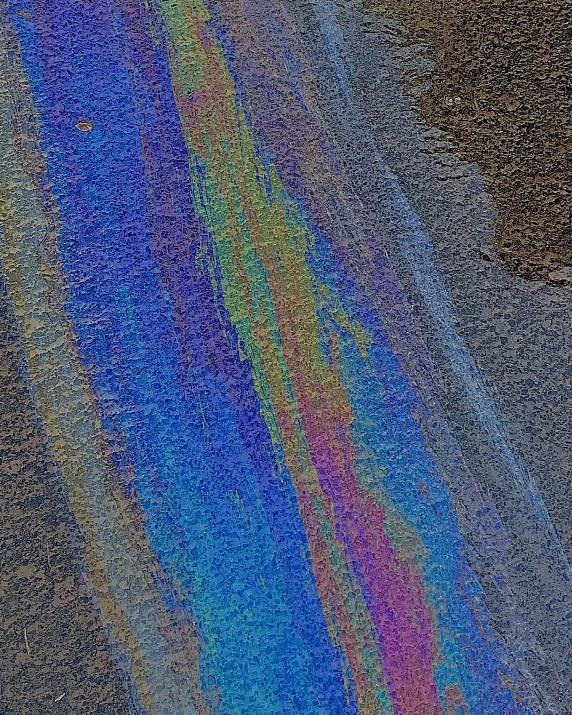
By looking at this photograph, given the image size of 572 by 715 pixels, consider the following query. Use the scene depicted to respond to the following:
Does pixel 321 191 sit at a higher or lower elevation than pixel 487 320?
higher

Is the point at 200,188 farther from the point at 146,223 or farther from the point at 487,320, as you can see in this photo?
the point at 487,320

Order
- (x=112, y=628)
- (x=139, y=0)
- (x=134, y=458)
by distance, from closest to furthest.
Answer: (x=112, y=628), (x=134, y=458), (x=139, y=0)

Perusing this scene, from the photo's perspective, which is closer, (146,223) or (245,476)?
(245,476)

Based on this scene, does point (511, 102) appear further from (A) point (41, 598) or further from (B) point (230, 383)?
(A) point (41, 598)

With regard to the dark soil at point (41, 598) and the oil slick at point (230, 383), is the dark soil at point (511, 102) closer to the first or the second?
the oil slick at point (230, 383)

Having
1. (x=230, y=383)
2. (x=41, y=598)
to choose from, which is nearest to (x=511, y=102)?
(x=230, y=383)

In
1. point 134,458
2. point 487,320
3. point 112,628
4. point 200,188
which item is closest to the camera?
point 112,628

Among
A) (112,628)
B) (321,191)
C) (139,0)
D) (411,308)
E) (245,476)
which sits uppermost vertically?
(139,0)

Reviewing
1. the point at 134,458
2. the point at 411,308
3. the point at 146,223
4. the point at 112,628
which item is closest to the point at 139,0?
the point at 146,223
